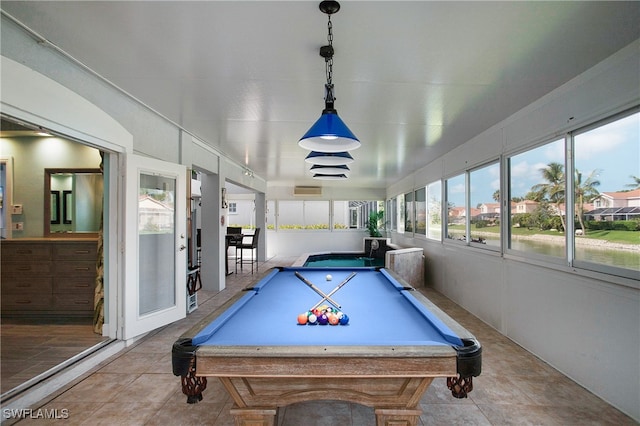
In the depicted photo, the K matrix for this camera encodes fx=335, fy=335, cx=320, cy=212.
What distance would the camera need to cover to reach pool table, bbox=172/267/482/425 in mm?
1469

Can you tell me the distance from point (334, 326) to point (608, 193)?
2370 millimetres

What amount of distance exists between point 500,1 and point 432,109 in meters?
1.80

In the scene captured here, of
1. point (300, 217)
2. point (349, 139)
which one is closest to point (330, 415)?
point (349, 139)

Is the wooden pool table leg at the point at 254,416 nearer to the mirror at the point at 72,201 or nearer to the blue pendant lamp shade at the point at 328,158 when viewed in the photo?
the blue pendant lamp shade at the point at 328,158

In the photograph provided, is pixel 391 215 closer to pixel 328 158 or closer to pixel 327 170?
pixel 327 170

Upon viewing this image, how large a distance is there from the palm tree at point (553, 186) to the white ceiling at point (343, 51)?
28.1 inches

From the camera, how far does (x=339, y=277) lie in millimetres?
3521

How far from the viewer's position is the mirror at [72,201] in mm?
4523

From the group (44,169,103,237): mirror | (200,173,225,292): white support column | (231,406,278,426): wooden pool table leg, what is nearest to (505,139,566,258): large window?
(231,406,278,426): wooden pool table leg

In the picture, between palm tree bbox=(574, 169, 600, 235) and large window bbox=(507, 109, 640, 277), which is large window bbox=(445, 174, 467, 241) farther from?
palm tree bbox=(574, 169, 600, 235)

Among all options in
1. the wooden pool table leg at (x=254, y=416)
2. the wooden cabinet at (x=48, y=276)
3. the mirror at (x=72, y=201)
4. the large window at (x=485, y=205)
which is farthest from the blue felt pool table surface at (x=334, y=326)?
the mirror at (x=72, y=201)

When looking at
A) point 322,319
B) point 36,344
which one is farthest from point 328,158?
point 36,344

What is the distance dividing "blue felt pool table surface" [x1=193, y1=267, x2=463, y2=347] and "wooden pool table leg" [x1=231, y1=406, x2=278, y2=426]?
0.33 m

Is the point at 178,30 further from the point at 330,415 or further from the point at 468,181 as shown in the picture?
the point at 468,181
